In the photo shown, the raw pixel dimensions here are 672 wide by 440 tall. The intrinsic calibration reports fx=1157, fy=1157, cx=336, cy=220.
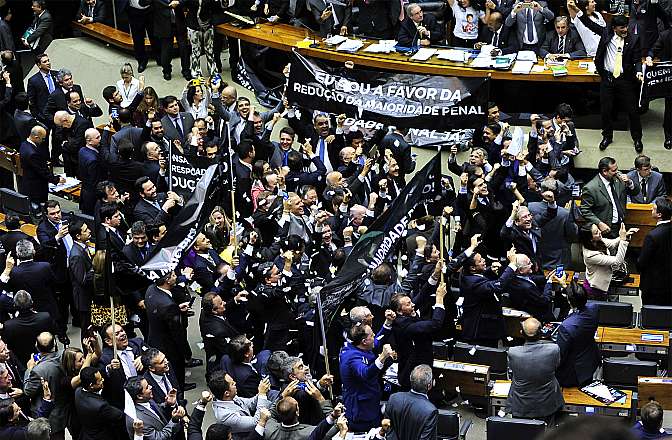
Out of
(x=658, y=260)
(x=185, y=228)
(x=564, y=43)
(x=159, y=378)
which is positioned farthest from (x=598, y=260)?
(x=564, y=43)

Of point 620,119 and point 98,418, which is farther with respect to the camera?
point 620,119

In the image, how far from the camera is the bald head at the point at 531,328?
9.59m

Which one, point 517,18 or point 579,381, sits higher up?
point 517,18

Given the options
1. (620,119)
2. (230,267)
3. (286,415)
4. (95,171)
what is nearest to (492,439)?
(286,415)

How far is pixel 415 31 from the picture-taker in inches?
687

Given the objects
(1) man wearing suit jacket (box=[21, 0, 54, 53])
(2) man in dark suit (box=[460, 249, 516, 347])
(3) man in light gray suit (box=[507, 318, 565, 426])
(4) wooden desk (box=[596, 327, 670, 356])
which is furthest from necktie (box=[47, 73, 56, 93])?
(3) man in light gray suit (box=[507, 318, 565, 426])

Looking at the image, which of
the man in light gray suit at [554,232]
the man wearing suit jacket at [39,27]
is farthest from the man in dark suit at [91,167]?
the man wearing suit jacket at [39,27]

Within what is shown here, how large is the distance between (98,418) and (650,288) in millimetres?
5944

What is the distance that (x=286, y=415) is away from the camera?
345 inches

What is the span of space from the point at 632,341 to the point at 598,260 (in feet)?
3.26

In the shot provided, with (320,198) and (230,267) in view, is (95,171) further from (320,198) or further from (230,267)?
(230,267)

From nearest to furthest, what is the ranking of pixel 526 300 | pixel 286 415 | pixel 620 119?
pixel 286 415
pixel 526 300
pixel 620 119

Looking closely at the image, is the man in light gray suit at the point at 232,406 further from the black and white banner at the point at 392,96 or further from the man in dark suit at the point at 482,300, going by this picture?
the black and white banner at the point at 392,96

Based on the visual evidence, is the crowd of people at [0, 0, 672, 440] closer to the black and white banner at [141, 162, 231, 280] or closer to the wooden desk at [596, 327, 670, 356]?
the black and white banner at [141, 162, 231, 280]
